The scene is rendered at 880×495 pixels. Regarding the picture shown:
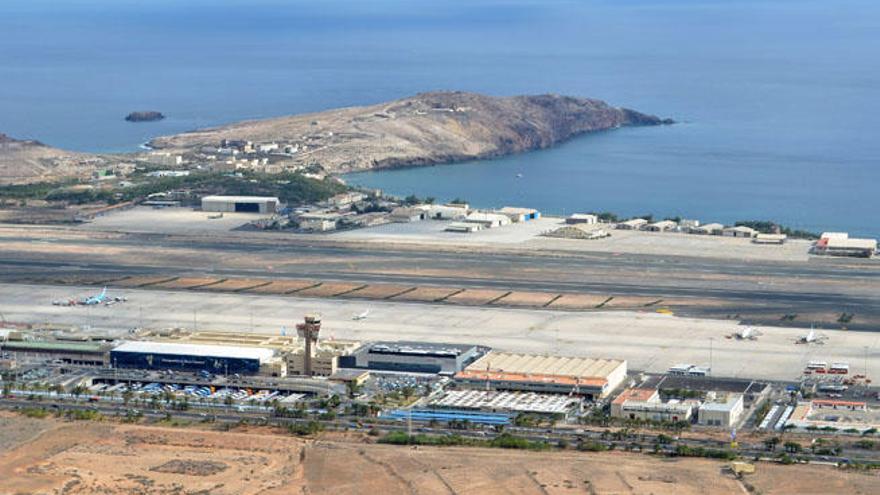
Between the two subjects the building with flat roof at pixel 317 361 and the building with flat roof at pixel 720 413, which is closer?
the building with flat roof at pixel 720 413

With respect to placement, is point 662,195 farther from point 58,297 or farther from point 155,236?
point 58,297

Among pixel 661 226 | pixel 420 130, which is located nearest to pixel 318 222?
pixel 661 226

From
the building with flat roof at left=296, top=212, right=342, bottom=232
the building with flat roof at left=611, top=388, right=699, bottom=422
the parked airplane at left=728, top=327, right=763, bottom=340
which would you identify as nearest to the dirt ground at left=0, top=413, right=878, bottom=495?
the building with flat roof at left=611, top=388, right=699, bottom=422

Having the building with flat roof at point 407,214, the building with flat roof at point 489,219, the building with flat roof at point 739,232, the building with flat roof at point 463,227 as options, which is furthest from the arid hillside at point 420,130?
the building with flat roof at point 739,232

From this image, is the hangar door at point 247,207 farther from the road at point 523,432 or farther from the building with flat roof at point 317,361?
the road at point 523,432

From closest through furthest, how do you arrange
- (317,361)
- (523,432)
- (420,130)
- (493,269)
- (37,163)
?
(523,432)
(317,361)
(493,269)
(37,163)
(420,130)

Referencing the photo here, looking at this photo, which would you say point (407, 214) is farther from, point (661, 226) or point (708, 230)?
point (708, 230)
